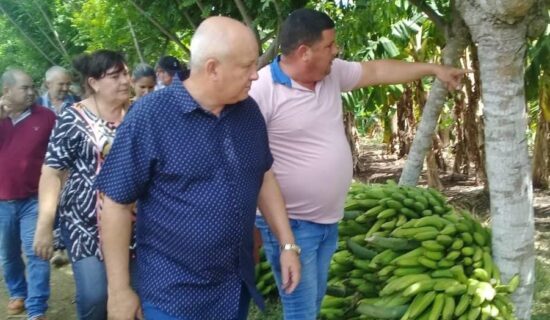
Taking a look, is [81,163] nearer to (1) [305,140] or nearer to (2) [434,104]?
(1) [305,140]

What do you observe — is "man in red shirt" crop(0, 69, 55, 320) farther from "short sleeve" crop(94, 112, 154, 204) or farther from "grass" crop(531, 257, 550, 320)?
"grass" crop(531, 257, 550, 320)

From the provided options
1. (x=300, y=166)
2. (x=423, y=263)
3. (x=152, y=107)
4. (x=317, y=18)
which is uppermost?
(x=317, y=18)

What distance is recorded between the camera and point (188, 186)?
2.23m

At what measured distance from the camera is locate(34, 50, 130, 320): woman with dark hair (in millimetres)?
3062

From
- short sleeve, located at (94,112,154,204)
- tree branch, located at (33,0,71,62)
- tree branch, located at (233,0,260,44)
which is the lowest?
short sleeve, located at (94,112,154,204)

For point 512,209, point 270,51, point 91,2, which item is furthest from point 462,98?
point 91,2

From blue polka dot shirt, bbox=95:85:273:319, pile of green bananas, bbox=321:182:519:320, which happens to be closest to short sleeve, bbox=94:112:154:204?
blue polka dot shirt, bbox=95:85:273:319

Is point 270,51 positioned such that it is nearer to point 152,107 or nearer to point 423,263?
point 423,263

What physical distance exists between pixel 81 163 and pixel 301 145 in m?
1.06

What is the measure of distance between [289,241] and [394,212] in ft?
4.99

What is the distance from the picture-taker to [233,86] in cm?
226

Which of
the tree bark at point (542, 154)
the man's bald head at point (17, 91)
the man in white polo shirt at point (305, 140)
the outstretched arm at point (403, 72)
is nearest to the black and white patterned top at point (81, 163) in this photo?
the man in white polo shirt at point (305, 140)

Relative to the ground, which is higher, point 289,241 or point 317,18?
point 317,18

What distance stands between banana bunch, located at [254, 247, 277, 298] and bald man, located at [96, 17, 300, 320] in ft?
8.12
